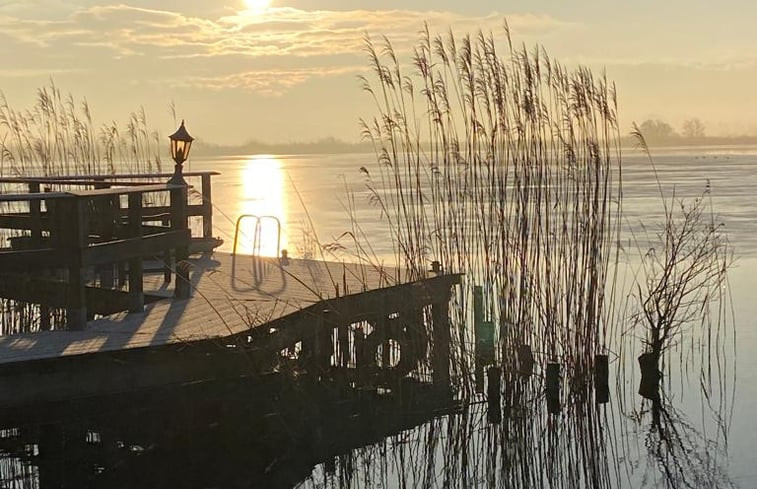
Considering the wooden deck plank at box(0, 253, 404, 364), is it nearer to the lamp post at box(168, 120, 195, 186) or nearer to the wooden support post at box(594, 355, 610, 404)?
the lamp post at box(168, 120, 195, 186)

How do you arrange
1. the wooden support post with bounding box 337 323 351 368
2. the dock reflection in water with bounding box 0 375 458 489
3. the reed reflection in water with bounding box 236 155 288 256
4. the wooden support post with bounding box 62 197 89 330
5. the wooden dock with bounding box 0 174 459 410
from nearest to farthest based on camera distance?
the wooden dock with bounding box 0 174 459 410 → the dock reflection in water with bounding box 0 375 458 489 → the wooden support post with bounding box 62 197 89 330 → the wooden support post with bounding box 337 323 351 368 → the reed reflection in water with bounding box 236 155 288 256

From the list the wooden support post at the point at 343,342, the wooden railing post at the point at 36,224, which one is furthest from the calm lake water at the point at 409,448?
the wooden railing post at the point at 36,224

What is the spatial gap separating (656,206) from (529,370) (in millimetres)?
24318

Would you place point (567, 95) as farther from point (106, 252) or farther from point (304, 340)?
point (106, 252)

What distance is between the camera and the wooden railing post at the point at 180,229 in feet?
31.8

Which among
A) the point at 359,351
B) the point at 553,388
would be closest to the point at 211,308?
the point at 359,351

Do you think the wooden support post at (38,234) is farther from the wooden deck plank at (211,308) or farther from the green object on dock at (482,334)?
the green object on dock at (482,334)

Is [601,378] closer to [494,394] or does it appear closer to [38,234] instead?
[494,394]

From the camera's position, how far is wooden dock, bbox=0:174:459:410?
25.2 feet

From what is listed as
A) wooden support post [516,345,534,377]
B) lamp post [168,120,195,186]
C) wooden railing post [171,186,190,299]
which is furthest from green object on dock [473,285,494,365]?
lamp post [168,120,195,186]

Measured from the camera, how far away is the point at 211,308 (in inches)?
374

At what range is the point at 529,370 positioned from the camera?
360 inches

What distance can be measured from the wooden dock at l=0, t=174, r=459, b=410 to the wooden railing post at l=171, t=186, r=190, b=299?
0.5 inches

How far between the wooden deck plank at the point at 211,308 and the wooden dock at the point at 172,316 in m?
0.02
